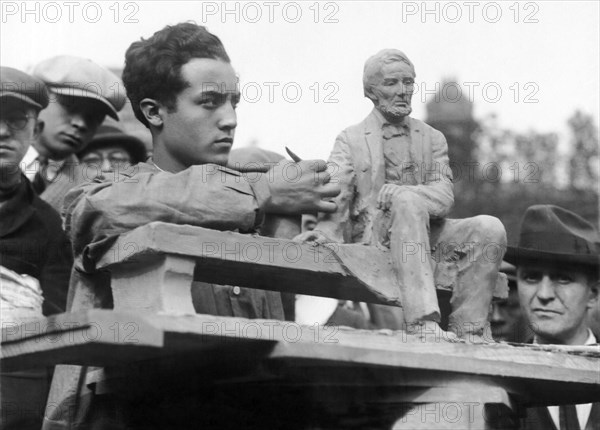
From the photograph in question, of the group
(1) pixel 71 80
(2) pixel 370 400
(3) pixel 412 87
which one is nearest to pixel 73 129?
(1) pixel 71 80

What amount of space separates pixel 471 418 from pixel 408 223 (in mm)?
748

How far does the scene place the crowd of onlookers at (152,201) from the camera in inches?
200

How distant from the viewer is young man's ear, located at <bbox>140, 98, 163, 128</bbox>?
18.6 ft

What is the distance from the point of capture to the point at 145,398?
5.33 metres

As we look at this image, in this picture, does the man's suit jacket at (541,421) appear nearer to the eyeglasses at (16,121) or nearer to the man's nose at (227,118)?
the man's nose at (227,118)

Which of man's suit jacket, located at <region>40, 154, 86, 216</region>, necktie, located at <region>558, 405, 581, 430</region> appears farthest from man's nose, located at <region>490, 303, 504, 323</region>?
man's suit jacket, located at <region>40, 154, 86, 216</region>

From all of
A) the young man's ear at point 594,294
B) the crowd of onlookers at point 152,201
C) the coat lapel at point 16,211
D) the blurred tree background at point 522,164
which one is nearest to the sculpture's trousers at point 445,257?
the crowd of onlookers at point 152,201

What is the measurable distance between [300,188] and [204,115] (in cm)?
59

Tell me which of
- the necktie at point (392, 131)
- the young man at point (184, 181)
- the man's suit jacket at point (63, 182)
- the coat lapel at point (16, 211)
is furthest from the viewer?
the man's suit jacket at point (63, 182)

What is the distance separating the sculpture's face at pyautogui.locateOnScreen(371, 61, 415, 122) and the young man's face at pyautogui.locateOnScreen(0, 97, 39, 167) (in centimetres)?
179

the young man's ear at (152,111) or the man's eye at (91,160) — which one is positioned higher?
the man's eye at (91,160)

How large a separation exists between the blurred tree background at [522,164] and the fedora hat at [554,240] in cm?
2321

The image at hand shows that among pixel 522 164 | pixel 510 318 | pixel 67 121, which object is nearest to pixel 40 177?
pixel 67 121

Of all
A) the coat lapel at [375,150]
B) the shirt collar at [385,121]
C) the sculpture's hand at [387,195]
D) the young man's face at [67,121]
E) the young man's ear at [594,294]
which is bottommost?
the young man's ear at [594,294]
